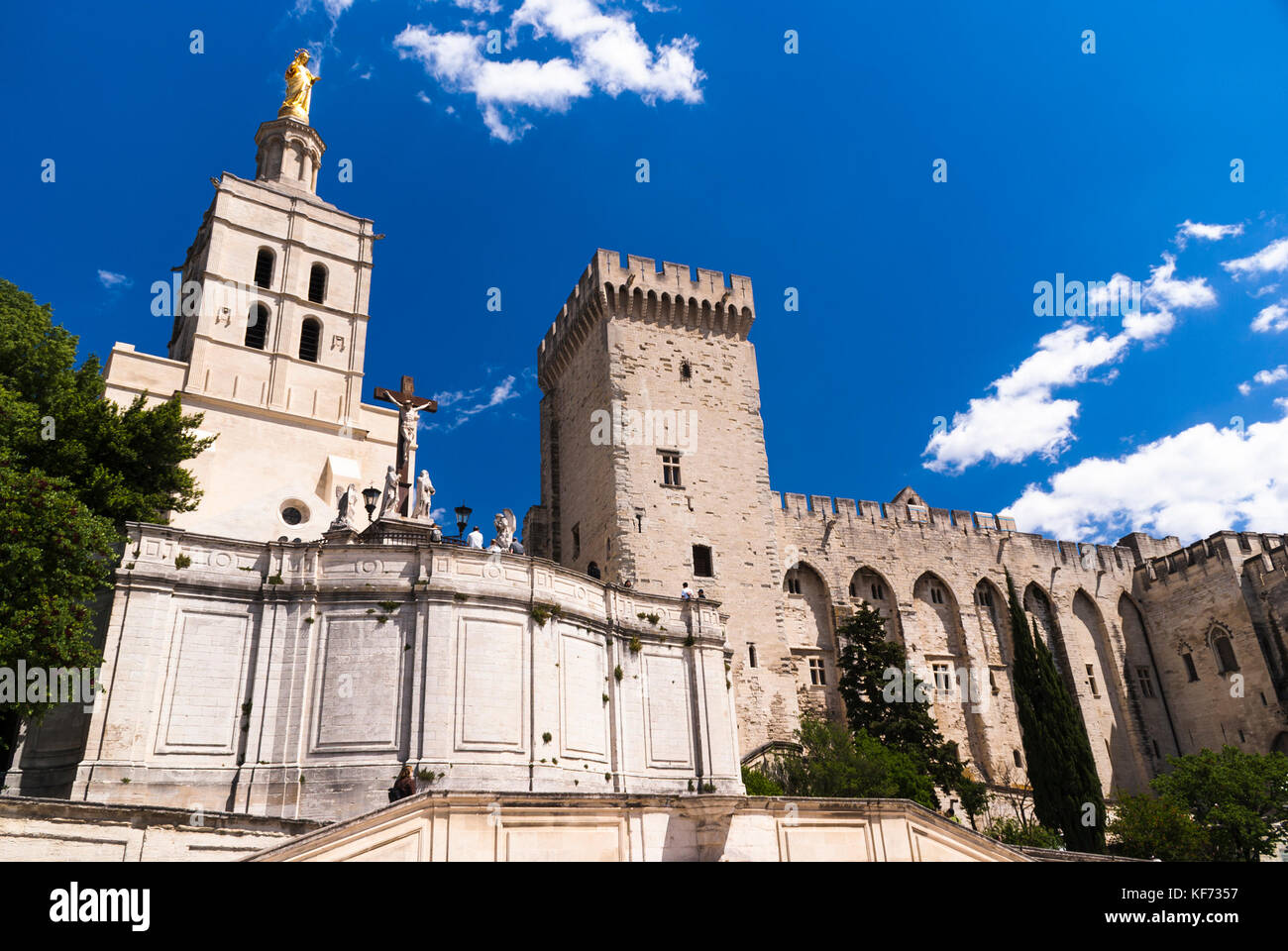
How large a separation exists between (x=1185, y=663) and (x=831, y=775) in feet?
104

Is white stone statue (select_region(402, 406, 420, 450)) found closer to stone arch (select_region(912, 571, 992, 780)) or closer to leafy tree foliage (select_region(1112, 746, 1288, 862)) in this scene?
leafy tree foliage (select_region(1112, 746, 1288, 862))

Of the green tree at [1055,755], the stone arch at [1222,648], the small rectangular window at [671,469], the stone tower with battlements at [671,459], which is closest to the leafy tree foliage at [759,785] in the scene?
the stone tower with battlements at [671,459]

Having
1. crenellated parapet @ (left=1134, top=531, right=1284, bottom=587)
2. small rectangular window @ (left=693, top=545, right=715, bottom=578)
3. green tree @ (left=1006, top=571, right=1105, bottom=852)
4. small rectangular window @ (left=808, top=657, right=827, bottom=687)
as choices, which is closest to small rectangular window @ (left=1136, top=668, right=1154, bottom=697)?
crenellated parapet @ (left=1134, top=531, right=1284, bottom=587)

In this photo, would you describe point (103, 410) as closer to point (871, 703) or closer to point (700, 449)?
point (700, 449)

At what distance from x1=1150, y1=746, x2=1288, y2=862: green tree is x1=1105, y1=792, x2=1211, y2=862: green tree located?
1.38 feet

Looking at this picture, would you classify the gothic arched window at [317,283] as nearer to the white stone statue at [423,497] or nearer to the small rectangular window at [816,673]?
the white stone statue at [423,497]

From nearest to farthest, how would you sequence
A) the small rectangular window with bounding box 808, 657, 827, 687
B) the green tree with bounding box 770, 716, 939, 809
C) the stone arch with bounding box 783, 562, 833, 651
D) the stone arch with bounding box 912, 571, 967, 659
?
the green tree with bounding box 770, 716, 939, 809
the small rectangular window with bounding box 808, 657, 827, 687
the stone arch with bounding box 783, 562, 833, 651
the stone arch with bounding box 912, 571, 967, 659

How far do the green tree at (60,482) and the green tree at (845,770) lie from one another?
2035 cm

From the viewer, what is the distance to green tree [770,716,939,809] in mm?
28766

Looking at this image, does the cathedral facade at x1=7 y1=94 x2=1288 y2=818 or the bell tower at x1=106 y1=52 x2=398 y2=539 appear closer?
the cathedral facade at x1=7 y1=94 x2=1288 y2=818

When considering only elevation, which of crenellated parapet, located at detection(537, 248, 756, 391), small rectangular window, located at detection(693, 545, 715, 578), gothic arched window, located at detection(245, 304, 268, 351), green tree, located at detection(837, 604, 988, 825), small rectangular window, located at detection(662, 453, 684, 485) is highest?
crenellated parapet, located at detection(537, 248, 756, 391)

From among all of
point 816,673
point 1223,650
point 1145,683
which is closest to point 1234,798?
point 816,673
